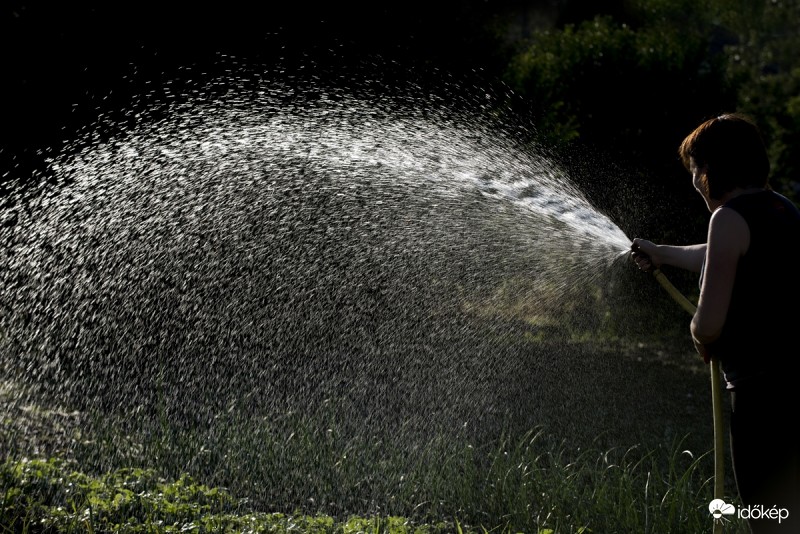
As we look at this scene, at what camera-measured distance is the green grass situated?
3.75 meters

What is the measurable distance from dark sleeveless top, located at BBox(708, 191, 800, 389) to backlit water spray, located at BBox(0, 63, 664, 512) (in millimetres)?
2118

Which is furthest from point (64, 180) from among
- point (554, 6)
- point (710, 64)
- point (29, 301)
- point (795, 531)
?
point (554, 6)

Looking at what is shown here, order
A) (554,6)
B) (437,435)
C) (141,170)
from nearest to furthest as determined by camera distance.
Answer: (437,435)
(141,170)
(554,6)

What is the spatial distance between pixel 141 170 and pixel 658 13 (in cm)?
861

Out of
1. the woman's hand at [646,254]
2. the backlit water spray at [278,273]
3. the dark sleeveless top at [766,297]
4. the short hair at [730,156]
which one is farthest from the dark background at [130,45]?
the dark sleeveless top at [766,297]

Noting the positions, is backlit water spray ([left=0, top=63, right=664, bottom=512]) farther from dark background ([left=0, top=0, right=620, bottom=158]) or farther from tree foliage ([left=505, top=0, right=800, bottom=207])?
tree foliage ([left=505, top=0, right=800, bottom=207])

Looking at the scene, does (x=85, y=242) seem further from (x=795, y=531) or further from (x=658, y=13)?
(x=658, y=13)

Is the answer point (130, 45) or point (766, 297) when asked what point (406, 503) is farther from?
point (130, 45)

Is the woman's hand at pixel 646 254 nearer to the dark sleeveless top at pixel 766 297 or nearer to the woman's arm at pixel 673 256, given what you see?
the woman's arm at pixel 673 256

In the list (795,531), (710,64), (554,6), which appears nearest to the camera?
(795,531)

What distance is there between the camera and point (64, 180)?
6520 millimetres

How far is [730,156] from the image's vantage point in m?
2.76

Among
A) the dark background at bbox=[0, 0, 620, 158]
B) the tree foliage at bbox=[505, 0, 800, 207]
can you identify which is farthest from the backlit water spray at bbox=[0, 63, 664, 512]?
the tree foliage at bbox=[505, 0, 800, 207]

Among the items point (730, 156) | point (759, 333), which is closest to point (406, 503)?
point (759, 333)
